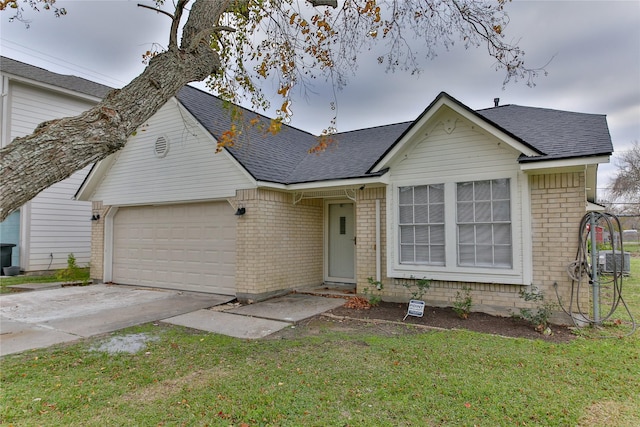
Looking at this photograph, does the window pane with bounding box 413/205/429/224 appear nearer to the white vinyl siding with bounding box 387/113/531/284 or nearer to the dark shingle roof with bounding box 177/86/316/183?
the white vinyl siding with bounding box 387/113/531/284

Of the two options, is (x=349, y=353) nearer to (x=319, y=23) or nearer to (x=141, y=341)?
(x=141, y=341)

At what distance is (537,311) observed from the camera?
6316mm

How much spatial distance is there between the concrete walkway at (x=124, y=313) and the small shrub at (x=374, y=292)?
695 mm

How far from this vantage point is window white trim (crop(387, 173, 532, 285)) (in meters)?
6.48

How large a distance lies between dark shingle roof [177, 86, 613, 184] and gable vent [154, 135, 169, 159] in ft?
4.10

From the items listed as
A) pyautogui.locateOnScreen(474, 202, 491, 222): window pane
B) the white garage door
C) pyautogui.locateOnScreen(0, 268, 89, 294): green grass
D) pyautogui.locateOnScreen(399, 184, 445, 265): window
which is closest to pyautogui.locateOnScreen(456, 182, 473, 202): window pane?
pyautogui.locateOnScreen(474, 202, 491, 222): window pane

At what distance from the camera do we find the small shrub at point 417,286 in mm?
7207

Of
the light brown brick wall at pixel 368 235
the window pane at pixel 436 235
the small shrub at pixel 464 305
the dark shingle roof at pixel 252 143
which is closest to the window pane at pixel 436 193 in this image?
the window pane at pixel 436 235

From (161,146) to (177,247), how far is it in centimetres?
293

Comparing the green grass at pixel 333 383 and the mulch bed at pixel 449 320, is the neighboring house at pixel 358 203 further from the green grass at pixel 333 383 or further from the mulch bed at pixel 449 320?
the green grass at pixel 333 383

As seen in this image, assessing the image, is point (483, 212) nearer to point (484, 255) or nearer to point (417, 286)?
point (484, 255)

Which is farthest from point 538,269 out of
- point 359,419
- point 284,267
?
point 284,267

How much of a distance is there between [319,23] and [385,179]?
3.42 metres

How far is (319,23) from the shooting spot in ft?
23.1
